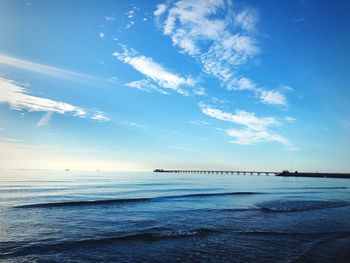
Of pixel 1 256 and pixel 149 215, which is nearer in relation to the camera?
pixel 1 256

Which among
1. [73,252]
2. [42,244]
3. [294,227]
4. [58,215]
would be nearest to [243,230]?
[294,227]

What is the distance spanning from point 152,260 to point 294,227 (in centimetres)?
1066

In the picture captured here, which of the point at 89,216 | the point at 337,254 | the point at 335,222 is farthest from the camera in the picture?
the point at 89,216

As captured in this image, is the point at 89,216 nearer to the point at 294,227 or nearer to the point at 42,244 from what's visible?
the point at 42,244

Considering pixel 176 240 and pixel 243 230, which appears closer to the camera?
pixel 176 240

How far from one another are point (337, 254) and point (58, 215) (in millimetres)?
18520

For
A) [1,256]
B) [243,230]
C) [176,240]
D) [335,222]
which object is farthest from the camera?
[335,222]

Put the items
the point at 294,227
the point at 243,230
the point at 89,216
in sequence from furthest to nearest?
the point at 89,216
the point at 294,227
the point at 243,230

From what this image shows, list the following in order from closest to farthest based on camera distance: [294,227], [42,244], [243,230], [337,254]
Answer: [337,254] → [42,244] → [243,230] → [294,227]

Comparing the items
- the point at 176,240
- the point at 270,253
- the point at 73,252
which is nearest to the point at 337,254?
the point at 270,253

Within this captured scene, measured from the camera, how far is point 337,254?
11516 mm

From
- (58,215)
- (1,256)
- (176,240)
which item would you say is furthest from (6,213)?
(176,240)

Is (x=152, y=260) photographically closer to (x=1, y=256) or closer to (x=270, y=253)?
(x=270, y=253)

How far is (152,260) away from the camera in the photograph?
1074cm
